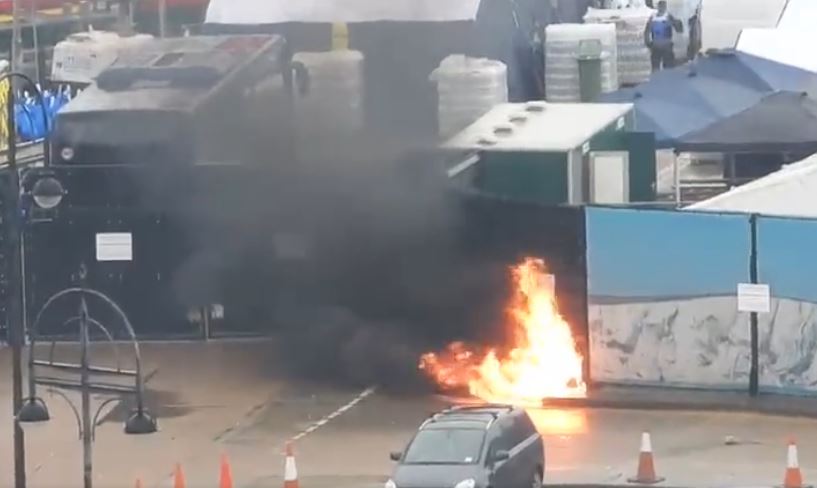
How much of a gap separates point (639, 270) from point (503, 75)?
8013 millimetres

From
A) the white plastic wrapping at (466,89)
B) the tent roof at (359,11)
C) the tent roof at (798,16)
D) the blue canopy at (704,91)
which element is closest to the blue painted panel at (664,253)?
the white plastic wrapping at (466,89)

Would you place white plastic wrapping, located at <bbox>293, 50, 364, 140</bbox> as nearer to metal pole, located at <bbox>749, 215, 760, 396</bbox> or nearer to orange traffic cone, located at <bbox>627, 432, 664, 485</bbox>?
metal pole, located at <bbox>749, 215, 760, 396</bbox>

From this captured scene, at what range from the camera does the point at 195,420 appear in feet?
74.1

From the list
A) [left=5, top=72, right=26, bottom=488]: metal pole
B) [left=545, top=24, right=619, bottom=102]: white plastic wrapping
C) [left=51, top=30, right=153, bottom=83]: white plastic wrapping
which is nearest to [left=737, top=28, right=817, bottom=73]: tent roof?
[left=545, top=24, right=619, bottom=102]: white plastic wrapping

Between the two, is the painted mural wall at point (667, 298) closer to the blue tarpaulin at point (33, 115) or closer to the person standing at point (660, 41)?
the blue tarpaulin at point (33, 115)

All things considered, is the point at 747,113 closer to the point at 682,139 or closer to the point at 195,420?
the point at 682,139

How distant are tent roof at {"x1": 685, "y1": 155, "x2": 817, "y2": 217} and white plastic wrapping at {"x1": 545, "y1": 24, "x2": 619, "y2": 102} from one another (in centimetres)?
1107

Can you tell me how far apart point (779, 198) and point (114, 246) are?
→ 8.82m

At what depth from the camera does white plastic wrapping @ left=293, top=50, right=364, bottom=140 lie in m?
26.3

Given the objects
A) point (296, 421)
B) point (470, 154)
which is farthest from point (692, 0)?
point (296, 421)

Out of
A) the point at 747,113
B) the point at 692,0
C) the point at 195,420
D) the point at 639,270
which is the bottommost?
the point at 195,420

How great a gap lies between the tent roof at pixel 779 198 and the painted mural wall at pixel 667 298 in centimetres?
103

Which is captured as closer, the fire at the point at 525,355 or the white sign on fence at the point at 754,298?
the white sign on fence at the point at 754,298

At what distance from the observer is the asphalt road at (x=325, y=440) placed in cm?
1934
